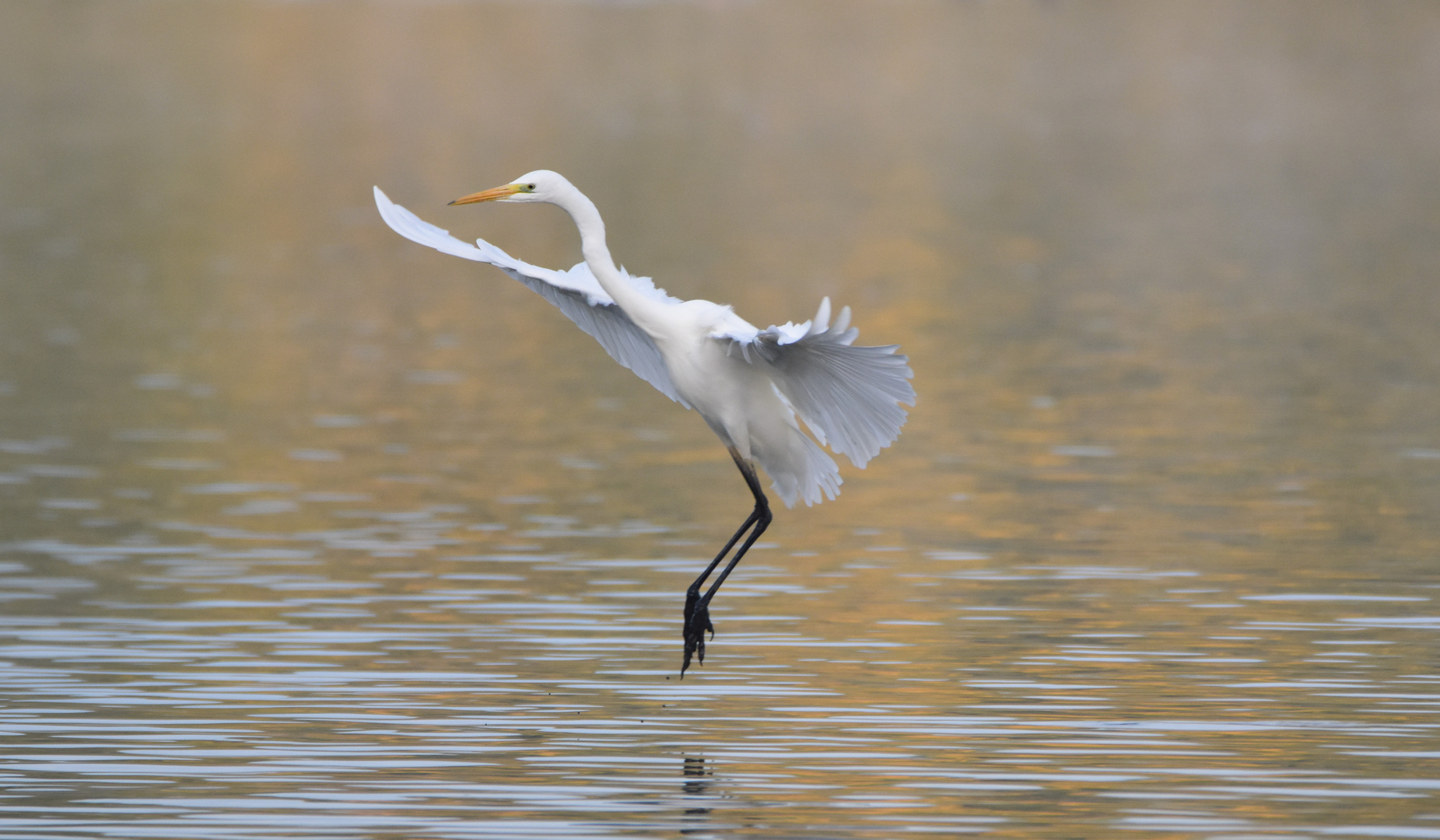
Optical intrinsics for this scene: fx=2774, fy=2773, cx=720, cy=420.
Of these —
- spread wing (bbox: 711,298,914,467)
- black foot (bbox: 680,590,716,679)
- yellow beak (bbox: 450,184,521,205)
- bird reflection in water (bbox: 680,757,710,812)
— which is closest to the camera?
bird reflection in water (bbox: 680,757,710,812)

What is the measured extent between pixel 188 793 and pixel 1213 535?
8811 mm

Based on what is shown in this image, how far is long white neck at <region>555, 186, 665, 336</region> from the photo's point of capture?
43.6 ft

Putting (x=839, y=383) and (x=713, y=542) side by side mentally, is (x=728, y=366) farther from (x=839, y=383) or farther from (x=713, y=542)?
(x=713, y=542)

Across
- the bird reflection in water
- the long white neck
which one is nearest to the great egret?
the long white neck

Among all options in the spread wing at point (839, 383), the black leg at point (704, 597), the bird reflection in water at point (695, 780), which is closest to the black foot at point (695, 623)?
the black leg at point (704, 597)

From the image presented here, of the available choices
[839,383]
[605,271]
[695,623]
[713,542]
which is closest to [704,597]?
[695,623]

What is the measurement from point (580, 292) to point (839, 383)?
167cm

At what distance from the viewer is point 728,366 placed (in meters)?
13.5

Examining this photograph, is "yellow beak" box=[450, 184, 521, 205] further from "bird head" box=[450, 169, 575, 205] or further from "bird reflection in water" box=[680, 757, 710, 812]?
"bird reflection in water" box=[680, 757, 710, 812]

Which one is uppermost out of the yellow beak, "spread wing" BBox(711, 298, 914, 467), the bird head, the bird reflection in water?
the bird head

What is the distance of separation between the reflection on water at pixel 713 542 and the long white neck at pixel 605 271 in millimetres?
1831

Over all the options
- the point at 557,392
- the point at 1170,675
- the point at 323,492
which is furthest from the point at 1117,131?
the point at 1170,675

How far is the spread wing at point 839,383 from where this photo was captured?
41.5 feet

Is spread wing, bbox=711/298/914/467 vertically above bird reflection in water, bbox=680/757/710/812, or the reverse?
spread wing, bbox=711/298/914/467
